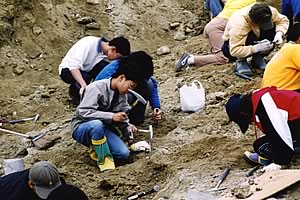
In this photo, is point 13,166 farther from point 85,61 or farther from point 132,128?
point 85,61

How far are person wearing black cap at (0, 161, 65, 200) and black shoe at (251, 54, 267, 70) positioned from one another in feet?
12.0

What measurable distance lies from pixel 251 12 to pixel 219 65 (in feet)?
3.89

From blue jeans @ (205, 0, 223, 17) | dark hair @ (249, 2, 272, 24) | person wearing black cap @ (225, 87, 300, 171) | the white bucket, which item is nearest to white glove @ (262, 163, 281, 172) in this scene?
person wearing black cap @ (225, 87, 300, 171)

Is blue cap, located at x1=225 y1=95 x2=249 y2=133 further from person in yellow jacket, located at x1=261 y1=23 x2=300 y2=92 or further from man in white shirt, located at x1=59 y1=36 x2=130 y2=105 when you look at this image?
man in white shirt, located at x1=59 y1=36 x2=130 y2=105

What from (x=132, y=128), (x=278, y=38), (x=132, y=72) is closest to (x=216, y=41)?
(x=278, y=38)

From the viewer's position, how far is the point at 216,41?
8891 mm

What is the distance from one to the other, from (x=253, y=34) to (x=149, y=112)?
1.39 meters

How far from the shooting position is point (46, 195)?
196 inches

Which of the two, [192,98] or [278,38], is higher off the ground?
[278,38]

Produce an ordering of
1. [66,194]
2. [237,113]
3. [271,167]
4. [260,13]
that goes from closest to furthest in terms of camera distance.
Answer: [66,194]
[271,167]
[237,113]
[260,13]

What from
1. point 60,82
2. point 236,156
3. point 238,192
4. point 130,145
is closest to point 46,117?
point 60,82

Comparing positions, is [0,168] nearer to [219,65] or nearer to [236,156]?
[236,156]

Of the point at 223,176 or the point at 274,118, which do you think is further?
the point at 223,176

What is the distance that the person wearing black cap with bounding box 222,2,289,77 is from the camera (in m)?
7.75
